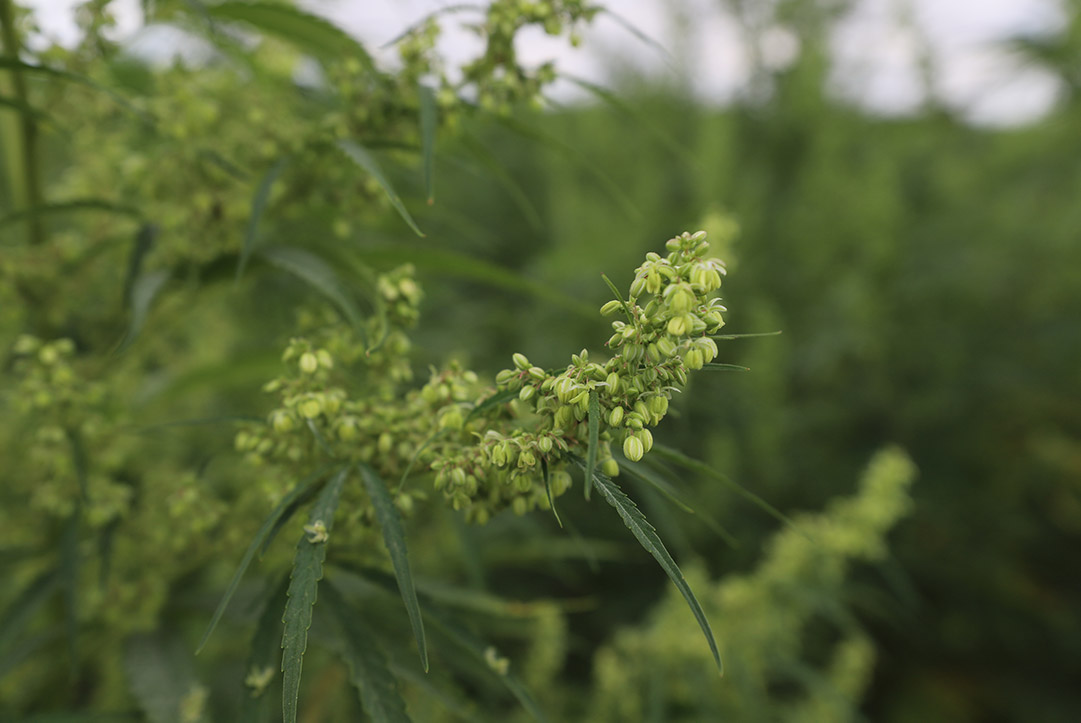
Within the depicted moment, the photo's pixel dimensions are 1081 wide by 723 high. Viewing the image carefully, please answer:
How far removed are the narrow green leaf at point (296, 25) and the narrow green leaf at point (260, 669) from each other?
1.76ft

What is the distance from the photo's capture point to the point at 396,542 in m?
0.51

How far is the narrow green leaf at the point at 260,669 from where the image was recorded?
0.62 meters

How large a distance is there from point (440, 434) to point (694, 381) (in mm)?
1893

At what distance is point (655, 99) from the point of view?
2.99 metres

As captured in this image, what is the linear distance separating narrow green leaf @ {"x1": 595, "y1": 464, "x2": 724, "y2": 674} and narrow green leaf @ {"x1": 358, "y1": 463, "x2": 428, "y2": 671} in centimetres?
14

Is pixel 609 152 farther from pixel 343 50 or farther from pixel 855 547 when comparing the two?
pixel 343 50

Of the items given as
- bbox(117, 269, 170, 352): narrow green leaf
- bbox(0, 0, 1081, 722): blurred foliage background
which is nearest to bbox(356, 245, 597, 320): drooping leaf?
bbox(0, 0, 1081, 722): blurred foliage background

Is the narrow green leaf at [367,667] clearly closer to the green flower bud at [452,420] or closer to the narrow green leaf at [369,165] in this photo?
the green flower bud at [452,420]

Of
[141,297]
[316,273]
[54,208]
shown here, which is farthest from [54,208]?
[316,273]

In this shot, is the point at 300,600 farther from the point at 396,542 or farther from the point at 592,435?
the point at 592,435

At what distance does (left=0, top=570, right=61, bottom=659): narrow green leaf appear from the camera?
28.8 inches

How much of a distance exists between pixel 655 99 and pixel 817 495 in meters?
1.73

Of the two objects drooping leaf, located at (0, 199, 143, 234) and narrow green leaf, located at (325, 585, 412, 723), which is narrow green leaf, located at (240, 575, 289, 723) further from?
drooping leaf, located at (0, 199, 143, 234)

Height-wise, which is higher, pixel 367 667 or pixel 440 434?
pixel 440 434
